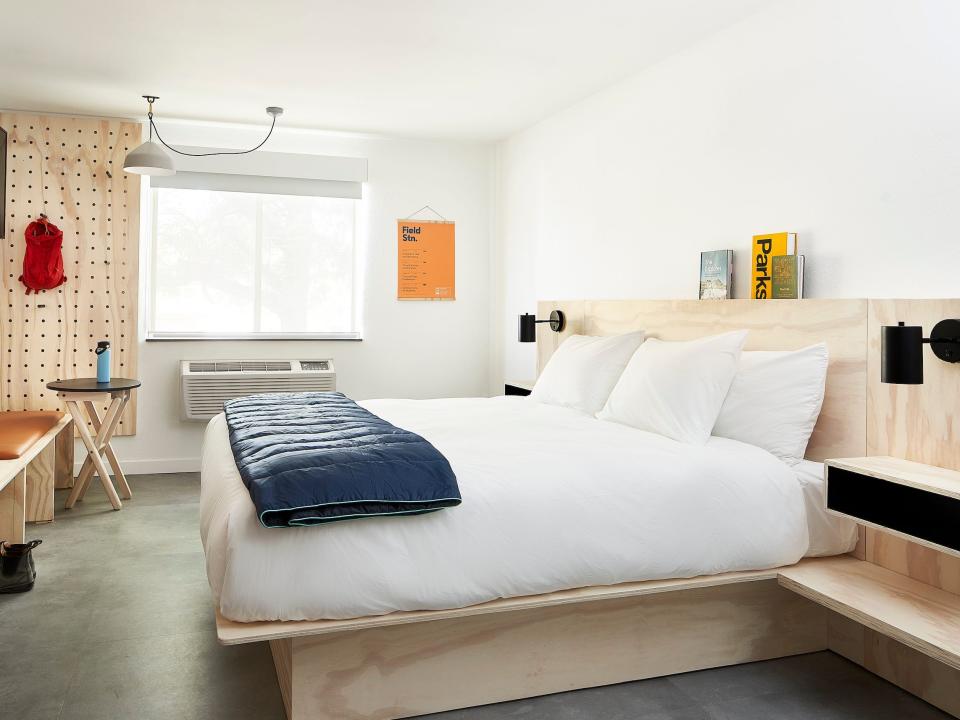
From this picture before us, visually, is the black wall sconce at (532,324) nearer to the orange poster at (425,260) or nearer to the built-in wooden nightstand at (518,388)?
the built-in wooden nightstand at (518,388)

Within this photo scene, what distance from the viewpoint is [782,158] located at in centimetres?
319

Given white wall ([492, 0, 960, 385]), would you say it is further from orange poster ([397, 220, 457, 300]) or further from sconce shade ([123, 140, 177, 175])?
sconce shade ([123, 140, 177, 175])

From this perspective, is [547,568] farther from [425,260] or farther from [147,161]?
[425,260]

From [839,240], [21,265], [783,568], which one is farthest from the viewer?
[21,265]

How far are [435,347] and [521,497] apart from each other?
13.2 ft

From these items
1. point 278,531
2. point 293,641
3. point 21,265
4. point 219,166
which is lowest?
point 293,641

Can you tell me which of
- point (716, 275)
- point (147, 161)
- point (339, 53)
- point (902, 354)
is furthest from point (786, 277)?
point (147, 161)

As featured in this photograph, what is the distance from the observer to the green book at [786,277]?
3037mm

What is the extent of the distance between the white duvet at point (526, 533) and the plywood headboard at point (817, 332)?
0.30m

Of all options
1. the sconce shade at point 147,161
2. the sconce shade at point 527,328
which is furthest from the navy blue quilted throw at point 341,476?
the sconce shade at point 147,161

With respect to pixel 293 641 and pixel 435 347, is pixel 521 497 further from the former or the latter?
pixel 435 347

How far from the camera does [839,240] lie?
9.52 ft

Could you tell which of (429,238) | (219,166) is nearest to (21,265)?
(219,166)

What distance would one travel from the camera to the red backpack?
5.19 m
